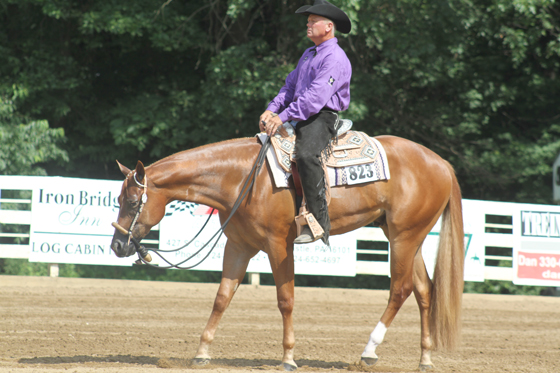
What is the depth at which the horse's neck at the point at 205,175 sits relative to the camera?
14.7ft

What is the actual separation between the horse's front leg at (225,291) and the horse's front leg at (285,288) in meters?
0.40

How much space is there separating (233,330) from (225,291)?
2094mm

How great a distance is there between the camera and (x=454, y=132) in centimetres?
1337

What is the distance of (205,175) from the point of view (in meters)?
4.54

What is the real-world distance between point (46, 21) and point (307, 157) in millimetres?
11803

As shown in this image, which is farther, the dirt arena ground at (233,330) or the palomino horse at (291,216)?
the dirt arena ground at (233,330)

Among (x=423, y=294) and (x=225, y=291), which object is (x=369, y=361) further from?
(x=225, y=291)

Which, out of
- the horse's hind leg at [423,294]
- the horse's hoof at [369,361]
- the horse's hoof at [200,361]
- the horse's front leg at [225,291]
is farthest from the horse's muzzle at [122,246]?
the horse's hind leg at [423,294]

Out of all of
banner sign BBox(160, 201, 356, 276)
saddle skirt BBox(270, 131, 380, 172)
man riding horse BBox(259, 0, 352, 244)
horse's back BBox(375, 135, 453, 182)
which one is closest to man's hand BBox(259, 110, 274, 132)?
man riding horse BBox(259, 0, 352, 244)

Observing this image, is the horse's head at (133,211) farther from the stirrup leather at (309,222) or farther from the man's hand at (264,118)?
the stirrup leather at (309,222)

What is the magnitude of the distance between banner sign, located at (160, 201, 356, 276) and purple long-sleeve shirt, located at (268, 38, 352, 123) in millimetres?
4942

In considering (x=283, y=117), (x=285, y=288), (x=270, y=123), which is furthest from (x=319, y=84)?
(x=285, y=288)

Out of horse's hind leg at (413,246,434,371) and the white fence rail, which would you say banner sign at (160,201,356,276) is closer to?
the white fence rail

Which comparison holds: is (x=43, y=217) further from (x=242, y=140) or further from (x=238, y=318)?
(x=242, y=140)
